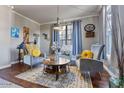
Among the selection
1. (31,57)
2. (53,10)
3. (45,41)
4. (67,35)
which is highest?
(53,10)

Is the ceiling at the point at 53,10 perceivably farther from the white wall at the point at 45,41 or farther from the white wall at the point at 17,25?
the white wall at the point at 45,41

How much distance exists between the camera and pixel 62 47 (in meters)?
6.34

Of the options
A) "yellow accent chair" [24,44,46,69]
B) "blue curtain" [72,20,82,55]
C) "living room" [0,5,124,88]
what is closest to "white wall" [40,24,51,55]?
"living room" [0,5,124,88]

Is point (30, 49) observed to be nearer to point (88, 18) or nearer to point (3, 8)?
point (3, 8)

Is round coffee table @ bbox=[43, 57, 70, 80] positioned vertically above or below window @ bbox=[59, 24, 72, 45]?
below

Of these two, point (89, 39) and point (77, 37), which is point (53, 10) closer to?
point (77, 37)

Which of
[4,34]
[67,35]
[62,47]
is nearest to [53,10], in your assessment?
[62,47]

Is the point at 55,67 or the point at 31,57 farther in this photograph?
the point at 31,57

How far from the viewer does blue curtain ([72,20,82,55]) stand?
23.2 feet

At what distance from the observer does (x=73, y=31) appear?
731 cm

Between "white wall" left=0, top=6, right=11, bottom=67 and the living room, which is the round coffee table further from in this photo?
"white wall" left=0, top=6, right=11, bottom=67

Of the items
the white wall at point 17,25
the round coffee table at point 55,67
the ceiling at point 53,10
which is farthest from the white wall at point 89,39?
the round coffee table at point 55,67

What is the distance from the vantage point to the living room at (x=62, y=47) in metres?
3.12

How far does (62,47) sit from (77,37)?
1.33 m
